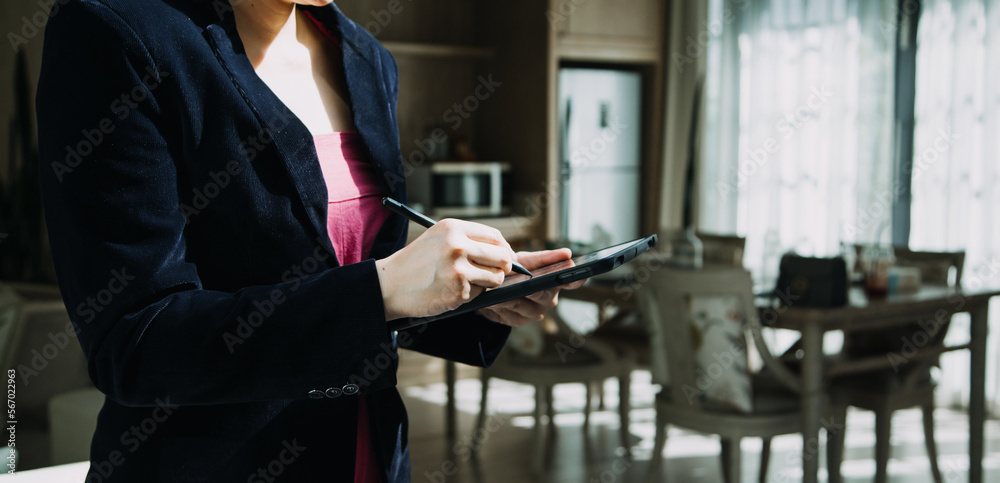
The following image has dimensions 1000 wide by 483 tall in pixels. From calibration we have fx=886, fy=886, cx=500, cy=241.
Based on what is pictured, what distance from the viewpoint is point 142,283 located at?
62cm

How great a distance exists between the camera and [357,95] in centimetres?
84

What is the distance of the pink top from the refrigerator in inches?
167

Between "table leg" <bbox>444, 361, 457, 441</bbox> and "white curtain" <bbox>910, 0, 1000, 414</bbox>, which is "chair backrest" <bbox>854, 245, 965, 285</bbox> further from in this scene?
"table leg" <bbox>444, 361, 457, 441</bbox>

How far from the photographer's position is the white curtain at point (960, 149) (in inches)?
159

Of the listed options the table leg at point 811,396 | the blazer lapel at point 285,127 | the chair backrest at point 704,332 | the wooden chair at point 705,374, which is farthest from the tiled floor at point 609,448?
the blazer lapel at point 285,127

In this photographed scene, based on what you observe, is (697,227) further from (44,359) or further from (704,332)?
(44,359)

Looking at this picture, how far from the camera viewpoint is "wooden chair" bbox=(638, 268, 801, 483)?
270 centimetres

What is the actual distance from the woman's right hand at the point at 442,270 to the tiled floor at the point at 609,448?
2494mm

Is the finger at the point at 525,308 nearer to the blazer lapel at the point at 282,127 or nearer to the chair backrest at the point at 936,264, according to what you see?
the blazer lapel at the point at 282,127

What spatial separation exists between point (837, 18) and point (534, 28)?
1600 millimetres

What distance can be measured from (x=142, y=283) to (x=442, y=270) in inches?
8.2

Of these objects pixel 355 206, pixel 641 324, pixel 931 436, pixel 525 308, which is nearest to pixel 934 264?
pixel 931 436

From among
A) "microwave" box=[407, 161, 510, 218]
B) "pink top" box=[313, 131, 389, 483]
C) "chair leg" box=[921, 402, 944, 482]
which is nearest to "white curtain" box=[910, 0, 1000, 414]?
"chair leg" box=[921, 402, 944, 482]

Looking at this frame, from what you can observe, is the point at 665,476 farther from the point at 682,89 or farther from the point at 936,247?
the point at 682,89
